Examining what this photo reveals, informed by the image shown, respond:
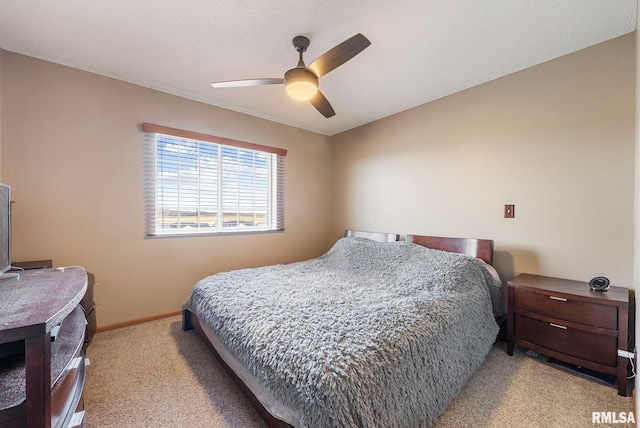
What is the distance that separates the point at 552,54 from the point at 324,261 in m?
2.76

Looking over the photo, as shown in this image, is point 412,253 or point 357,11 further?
point 412,253

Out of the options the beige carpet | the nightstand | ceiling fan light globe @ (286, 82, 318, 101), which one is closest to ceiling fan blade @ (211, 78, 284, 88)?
ceiling fan light globe @ (286, 82, 318, 101)

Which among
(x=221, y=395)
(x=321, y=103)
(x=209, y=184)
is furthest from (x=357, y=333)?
(x=209, y=184)

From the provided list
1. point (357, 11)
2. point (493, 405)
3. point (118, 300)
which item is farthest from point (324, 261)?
point (357, 11)

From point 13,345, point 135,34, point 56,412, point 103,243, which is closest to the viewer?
point 56,412

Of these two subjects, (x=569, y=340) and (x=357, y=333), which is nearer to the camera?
(x=357, y=333)

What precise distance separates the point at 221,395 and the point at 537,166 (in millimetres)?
2985

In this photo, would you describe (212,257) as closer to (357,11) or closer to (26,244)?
(26,244)

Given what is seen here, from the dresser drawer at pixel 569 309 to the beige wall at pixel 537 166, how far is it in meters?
0.43

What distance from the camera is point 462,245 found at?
2.54 m

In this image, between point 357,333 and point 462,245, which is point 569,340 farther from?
point 357,333

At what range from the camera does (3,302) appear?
3.15 ft

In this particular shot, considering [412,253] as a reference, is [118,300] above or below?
below

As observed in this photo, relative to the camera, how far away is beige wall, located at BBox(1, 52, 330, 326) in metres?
2.11
